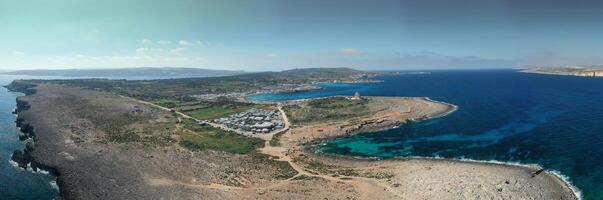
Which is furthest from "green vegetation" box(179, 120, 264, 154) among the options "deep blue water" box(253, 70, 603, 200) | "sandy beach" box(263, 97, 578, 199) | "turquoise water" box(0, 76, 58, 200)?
"turquoise water" box(0, 76, 58, 200)

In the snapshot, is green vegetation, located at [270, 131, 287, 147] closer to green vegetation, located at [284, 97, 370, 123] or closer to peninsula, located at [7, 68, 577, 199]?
peninsula, located at [7, 68, 577, 199]

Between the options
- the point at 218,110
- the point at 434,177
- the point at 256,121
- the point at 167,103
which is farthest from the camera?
the point at 167,103

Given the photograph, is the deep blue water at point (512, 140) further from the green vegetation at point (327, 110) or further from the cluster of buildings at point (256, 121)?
the green vegetation at point (327, 110)

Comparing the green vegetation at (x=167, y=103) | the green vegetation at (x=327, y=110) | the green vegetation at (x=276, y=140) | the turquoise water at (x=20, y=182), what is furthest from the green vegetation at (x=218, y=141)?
the green vegetation at (x=167, y=103)

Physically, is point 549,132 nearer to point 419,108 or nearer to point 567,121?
point 567,121

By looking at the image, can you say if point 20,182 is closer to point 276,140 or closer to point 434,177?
point 276,140

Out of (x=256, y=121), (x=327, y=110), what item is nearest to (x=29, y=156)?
(x=256, y=121)

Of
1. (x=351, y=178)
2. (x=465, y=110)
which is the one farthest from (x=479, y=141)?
(x=465, y=110)
